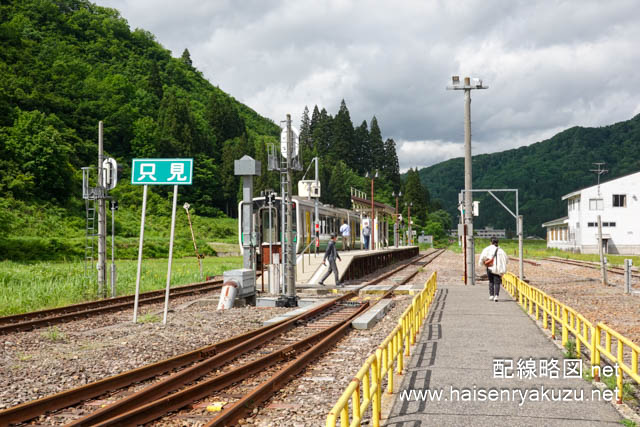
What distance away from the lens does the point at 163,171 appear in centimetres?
1130

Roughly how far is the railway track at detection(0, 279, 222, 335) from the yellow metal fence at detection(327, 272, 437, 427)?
285 inches

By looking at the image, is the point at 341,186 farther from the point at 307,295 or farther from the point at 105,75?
the point at 307,295

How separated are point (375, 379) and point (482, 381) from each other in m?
1.83

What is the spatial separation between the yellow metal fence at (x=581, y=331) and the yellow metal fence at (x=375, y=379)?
207cm

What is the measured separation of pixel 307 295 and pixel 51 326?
7.69 meters

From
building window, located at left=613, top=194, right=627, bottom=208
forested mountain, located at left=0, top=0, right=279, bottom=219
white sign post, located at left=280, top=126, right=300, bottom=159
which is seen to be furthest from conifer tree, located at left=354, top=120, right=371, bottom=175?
white sign post, located at left=280, top=126, right=300, bottom=159

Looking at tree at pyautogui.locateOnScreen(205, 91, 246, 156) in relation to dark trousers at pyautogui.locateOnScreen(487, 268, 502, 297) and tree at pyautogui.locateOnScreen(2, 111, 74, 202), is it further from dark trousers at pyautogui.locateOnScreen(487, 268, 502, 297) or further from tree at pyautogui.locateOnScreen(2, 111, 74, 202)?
dark trousers at pyautogui.locateOnScreen(487, 268, 502, 297)

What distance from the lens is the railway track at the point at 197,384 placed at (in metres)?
5.36

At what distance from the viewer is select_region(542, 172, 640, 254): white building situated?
54.2 m

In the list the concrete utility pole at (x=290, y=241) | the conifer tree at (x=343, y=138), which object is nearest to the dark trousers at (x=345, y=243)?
the concrete utility pole at (x=290, y=241)

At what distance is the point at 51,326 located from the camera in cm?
1177

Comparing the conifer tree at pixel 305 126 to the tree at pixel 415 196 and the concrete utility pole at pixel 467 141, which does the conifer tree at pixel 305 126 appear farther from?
the concrete utility pole at pixel 467 141

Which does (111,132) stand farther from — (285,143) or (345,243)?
(285,143)

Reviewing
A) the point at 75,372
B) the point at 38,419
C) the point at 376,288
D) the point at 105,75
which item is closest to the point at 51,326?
the point at 75,372
